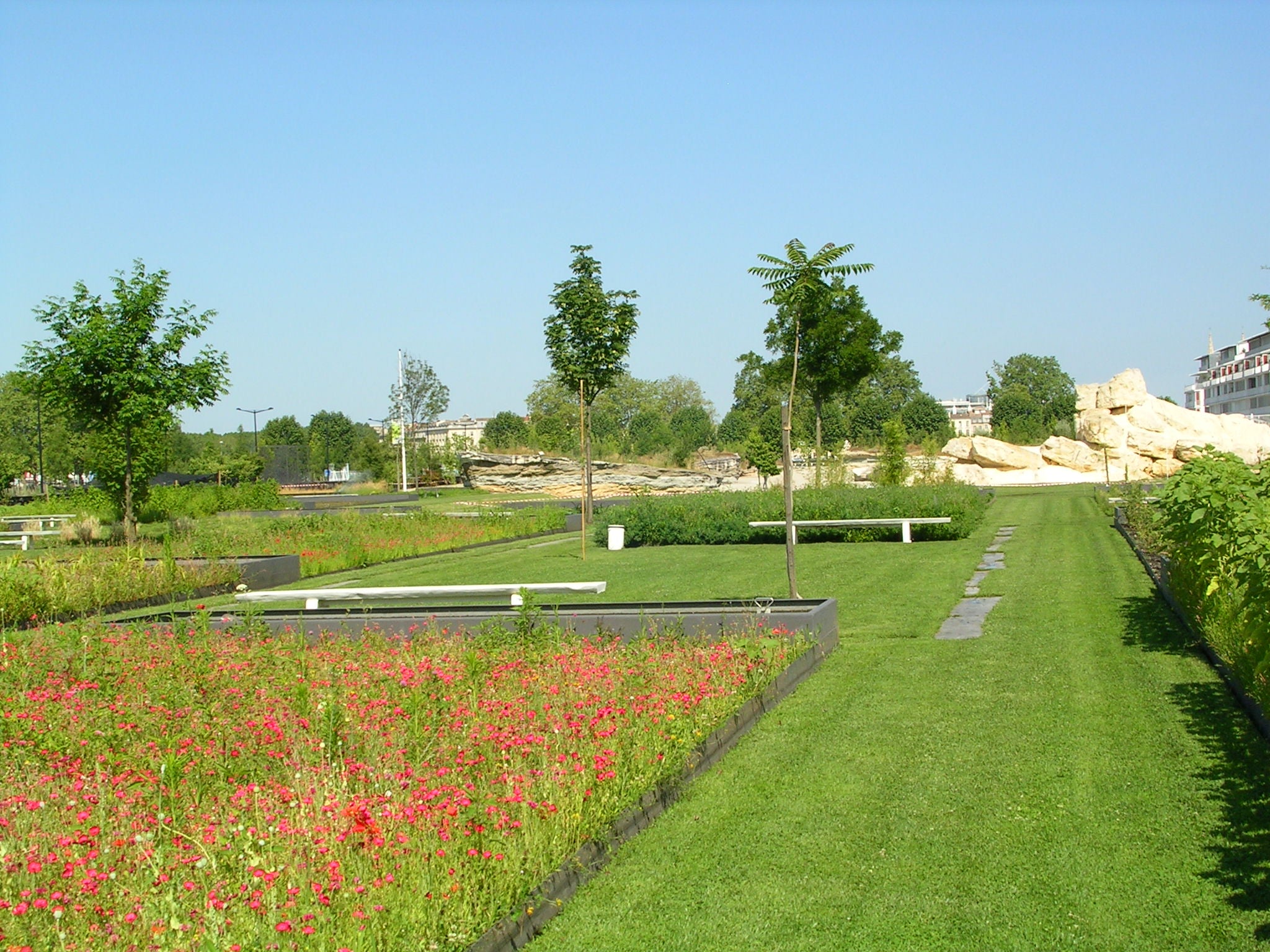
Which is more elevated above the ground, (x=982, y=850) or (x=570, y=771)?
(x=570, y=771)

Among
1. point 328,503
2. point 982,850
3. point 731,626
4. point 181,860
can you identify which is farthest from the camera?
point 328,503

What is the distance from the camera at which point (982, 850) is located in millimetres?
4746

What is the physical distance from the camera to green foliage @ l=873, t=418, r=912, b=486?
103ft

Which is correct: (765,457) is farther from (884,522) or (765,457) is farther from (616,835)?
(616,835)

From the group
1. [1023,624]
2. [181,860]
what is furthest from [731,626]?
[181,860]

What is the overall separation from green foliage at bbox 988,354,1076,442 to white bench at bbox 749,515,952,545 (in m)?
70.5

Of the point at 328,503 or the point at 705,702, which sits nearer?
the point at 705,702

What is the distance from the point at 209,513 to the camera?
3703cm

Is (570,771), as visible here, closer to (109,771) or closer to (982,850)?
(982,850)

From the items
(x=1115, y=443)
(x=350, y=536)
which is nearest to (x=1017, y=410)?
(x=1115, y=443)

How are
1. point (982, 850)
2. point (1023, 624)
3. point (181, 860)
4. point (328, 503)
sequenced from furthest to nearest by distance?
1. point (328, 503)
2. point (1023, 624)
3. point (982, 850)
4. point (181, 860)

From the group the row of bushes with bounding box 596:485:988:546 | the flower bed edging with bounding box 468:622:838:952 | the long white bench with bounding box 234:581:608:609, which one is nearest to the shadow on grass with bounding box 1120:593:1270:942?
the flower bed edging with bounding box 468:622:838:952

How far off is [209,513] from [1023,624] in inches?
1266

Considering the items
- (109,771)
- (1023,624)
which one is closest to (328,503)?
(1023,624)
